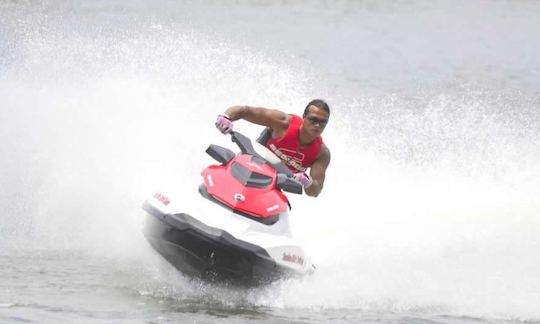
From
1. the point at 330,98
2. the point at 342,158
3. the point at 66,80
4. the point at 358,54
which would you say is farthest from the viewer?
the point at 358,54

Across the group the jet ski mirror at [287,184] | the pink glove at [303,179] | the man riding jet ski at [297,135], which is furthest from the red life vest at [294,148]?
the jet ski mirror at [287,184]

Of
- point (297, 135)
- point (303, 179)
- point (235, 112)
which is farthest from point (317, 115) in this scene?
point (235, 112)

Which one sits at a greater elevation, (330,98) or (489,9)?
(489,9)

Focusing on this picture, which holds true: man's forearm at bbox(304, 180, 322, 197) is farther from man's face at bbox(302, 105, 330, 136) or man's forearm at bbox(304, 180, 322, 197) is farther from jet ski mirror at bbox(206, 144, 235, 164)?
jet ski mirror at bbox(206, 144, 235, 164)

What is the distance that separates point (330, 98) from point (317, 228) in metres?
9.17

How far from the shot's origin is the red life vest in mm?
8547

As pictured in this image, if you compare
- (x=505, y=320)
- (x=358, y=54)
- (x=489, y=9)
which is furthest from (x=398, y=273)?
(x=489, y=9)

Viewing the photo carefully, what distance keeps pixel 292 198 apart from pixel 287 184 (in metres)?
2.62

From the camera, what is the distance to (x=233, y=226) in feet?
23.5

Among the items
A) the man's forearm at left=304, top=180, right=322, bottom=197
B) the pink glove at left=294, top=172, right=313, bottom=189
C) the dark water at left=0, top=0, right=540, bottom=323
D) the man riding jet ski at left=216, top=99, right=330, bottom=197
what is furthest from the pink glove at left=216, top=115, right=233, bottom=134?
the man's forearm at left=304, top=180, right=322, bottom=197

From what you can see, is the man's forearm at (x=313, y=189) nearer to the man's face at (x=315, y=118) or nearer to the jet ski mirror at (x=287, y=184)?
the man's face at (x=315, y=118)

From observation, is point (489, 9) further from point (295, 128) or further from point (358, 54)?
point (295, 128)

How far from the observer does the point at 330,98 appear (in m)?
19.1

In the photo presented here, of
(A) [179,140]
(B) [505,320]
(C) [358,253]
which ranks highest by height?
(A) [179,140]
